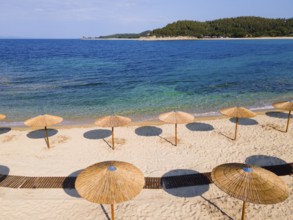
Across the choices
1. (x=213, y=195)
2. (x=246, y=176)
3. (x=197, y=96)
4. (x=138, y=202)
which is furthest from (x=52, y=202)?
(x=197, y=96)

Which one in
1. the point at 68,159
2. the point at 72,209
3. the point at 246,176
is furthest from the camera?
the point at 68,159

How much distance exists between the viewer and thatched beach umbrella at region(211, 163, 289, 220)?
626 cm

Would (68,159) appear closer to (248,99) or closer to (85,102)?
(85,102)

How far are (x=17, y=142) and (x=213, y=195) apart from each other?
11.2 meters

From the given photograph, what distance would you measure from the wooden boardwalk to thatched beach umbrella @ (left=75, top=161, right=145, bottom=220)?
2.86 metres

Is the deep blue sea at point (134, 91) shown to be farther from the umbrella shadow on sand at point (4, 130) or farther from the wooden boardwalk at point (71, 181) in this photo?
the wooden boardwalk at point (71, 181)

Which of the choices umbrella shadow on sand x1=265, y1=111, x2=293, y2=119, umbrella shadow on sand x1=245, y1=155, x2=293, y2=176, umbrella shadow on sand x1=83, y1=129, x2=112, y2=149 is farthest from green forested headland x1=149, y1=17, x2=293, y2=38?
umbrella shadow on sand x1=245, y1=155, x2=293, y2=176

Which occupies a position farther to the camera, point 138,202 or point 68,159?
point 68,159

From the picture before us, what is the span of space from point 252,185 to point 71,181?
22.9 ft

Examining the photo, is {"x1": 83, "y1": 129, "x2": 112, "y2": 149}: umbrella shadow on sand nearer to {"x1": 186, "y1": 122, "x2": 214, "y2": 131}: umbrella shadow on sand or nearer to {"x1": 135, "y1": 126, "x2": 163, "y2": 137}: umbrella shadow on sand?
{"x1": 135, "y1": 126, "x2": 163, "y2": 137}: umbrella shadow on sand

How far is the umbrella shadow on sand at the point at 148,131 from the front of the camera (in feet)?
48.8

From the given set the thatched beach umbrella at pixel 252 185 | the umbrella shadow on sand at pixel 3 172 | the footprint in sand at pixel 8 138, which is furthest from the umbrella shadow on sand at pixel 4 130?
the thatched beach umbrella at pixel 252 185

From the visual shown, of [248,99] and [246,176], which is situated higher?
[246,176]

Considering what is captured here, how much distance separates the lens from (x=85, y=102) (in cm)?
2334
